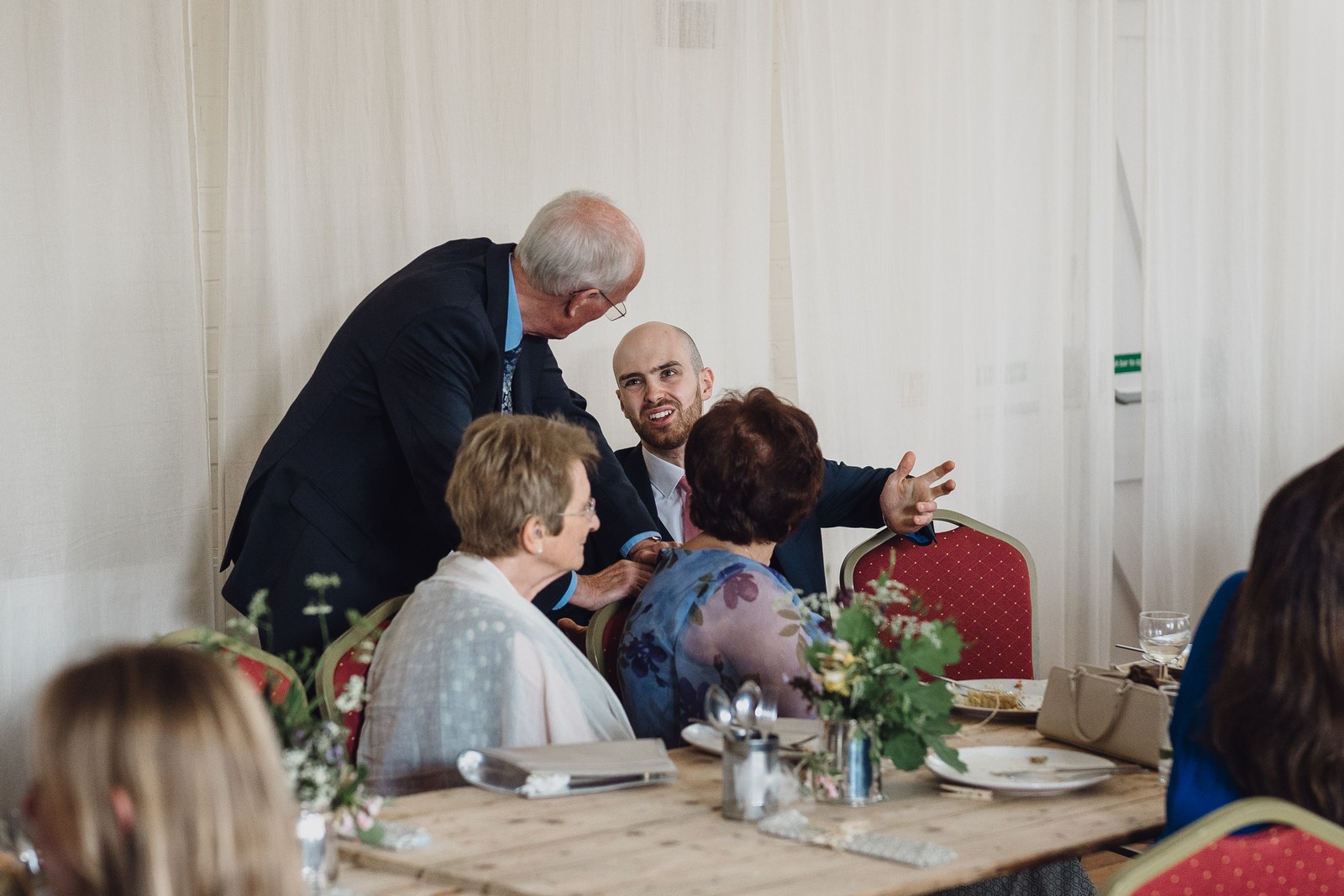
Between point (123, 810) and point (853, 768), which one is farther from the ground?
point (123, 810)

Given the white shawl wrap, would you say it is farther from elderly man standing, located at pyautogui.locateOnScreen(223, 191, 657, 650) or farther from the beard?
the beard

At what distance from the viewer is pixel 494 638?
2.06 m

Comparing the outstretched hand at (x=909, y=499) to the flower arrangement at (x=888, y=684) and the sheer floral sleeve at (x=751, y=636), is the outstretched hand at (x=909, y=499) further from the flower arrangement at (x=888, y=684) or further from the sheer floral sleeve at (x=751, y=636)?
the flower arrangement at (x=888, y=684)

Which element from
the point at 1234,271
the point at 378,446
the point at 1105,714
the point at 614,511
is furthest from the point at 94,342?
the point at 1234,271

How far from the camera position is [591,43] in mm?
3490

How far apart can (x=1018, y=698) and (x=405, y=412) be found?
1301mm

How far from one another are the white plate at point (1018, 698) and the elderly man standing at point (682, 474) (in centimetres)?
64

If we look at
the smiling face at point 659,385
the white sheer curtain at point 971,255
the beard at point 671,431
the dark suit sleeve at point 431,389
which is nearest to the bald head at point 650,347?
the smiling face at point 659,385

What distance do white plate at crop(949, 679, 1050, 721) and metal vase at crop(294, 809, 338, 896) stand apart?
103 centimetres

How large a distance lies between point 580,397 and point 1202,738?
81.6 inches

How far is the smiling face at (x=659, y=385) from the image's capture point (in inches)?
133

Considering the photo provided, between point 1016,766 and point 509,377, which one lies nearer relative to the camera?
point 1016,766

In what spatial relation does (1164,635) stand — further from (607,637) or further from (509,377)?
(509,377)

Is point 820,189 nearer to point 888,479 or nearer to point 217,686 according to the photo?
point 888,479
